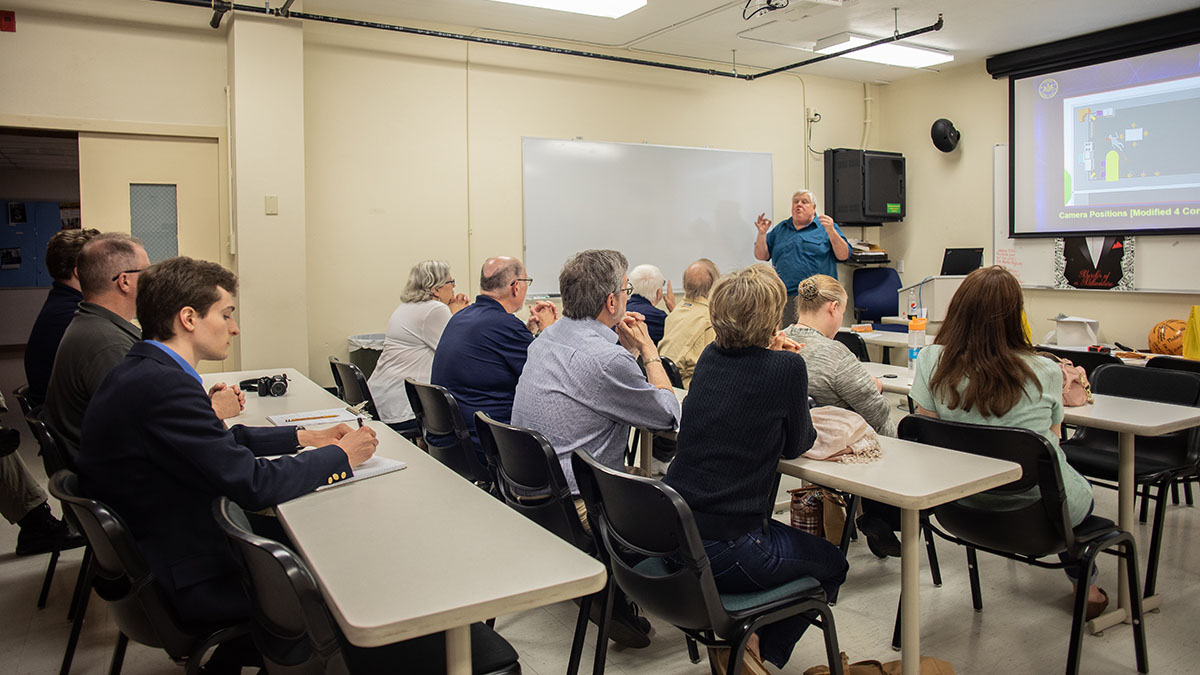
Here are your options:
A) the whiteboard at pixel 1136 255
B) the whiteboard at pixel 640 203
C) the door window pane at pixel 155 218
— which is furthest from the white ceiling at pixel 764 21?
the door window pane at pixel 155 218

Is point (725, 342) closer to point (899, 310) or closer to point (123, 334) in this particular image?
point (123, 334)

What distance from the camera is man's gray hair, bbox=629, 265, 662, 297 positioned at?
4.49 metres

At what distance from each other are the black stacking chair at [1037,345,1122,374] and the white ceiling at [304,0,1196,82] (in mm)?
2497

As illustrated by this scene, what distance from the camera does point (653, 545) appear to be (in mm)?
1810

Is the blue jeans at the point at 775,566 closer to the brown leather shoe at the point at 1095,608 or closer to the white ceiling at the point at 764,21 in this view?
the brown leather shoe at the point at 1095,608

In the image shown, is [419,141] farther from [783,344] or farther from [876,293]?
[876,293]

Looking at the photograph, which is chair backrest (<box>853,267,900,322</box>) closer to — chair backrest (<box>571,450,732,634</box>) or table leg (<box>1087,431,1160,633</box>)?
table leg (<box>1087,431,1160,633</box>)

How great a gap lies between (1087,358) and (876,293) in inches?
109

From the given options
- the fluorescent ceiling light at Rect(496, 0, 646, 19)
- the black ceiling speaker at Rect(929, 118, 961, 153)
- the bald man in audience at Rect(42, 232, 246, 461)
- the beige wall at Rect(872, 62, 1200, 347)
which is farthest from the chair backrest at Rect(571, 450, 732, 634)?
the black ceiling speaker at Rect(929, 118, 961, 153)

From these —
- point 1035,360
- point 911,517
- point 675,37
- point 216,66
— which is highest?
point 675,37

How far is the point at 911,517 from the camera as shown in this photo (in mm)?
1981

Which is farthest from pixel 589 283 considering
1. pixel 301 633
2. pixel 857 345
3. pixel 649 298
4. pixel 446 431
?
pixel 857 345

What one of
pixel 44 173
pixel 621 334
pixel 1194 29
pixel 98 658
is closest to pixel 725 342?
pixel 621 334

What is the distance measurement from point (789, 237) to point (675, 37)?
1884mm
